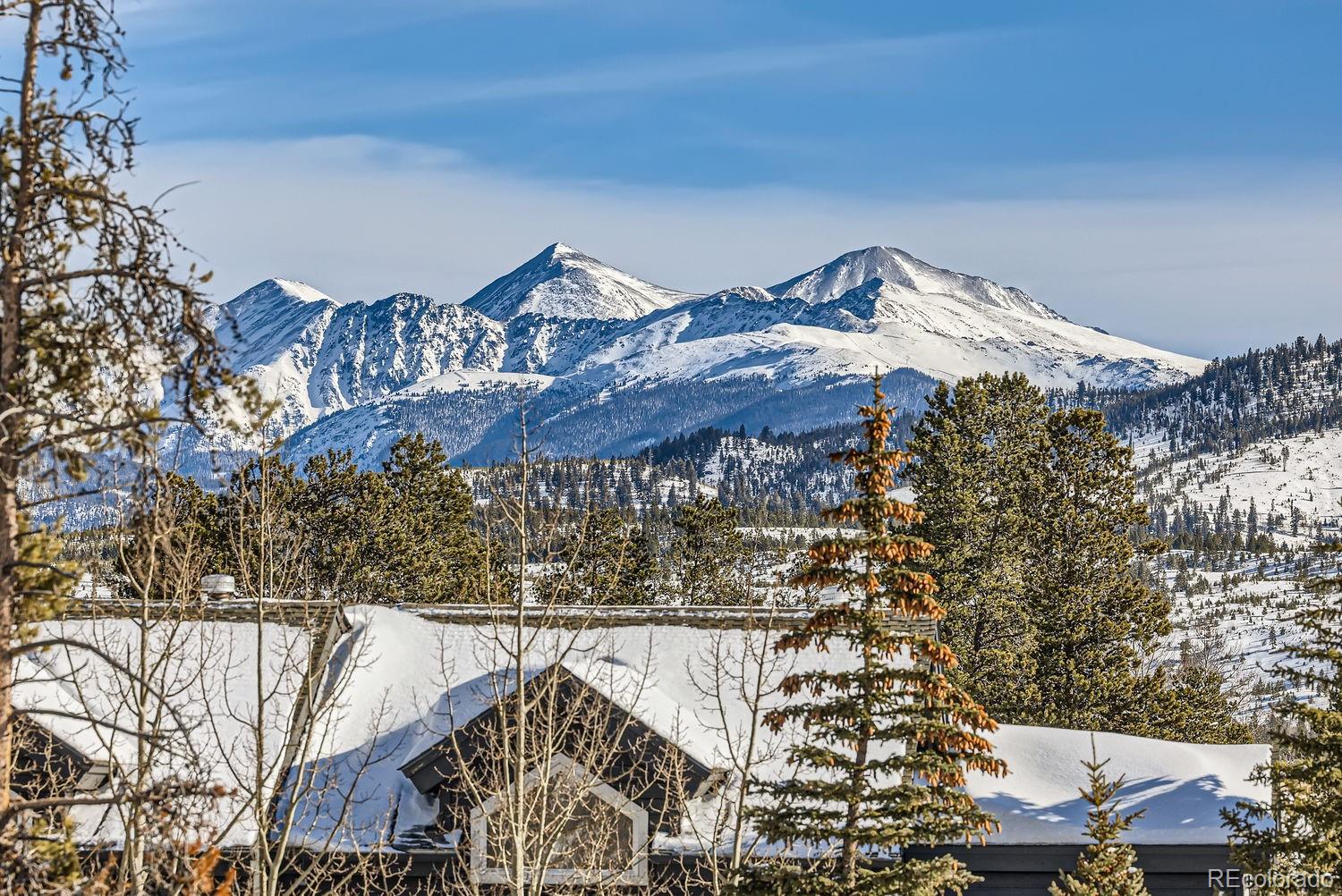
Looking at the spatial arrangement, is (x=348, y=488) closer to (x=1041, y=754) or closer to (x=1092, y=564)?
(x=1092, y=564)

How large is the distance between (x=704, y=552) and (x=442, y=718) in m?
33.3

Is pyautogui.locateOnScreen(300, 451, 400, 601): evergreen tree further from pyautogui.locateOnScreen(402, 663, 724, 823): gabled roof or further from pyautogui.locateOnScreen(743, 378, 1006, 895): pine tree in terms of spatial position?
pyautogui.locateOnScreen(743, 378, 1006, 895): pine tree

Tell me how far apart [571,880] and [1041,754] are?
8144 mm

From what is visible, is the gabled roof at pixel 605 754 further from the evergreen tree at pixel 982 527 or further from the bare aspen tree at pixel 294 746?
the evergreen tree at pixel 982 527

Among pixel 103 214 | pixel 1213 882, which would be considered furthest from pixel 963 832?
pixel 103 214

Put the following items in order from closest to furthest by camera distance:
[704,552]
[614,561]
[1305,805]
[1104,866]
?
[1104,866] < [1305,805] < [614,561] < [704,552]

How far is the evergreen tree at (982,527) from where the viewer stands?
34.2 m

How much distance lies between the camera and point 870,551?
44.9 ft

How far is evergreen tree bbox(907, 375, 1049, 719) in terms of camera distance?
34.2m

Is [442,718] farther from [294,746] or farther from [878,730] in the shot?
[878,730]

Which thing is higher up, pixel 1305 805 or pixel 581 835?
pixel 1305 805

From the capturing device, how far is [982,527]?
35.8 m

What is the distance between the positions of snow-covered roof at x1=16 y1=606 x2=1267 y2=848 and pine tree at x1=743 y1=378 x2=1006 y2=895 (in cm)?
207

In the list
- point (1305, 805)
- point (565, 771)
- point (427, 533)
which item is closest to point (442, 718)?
point (565, 771)
